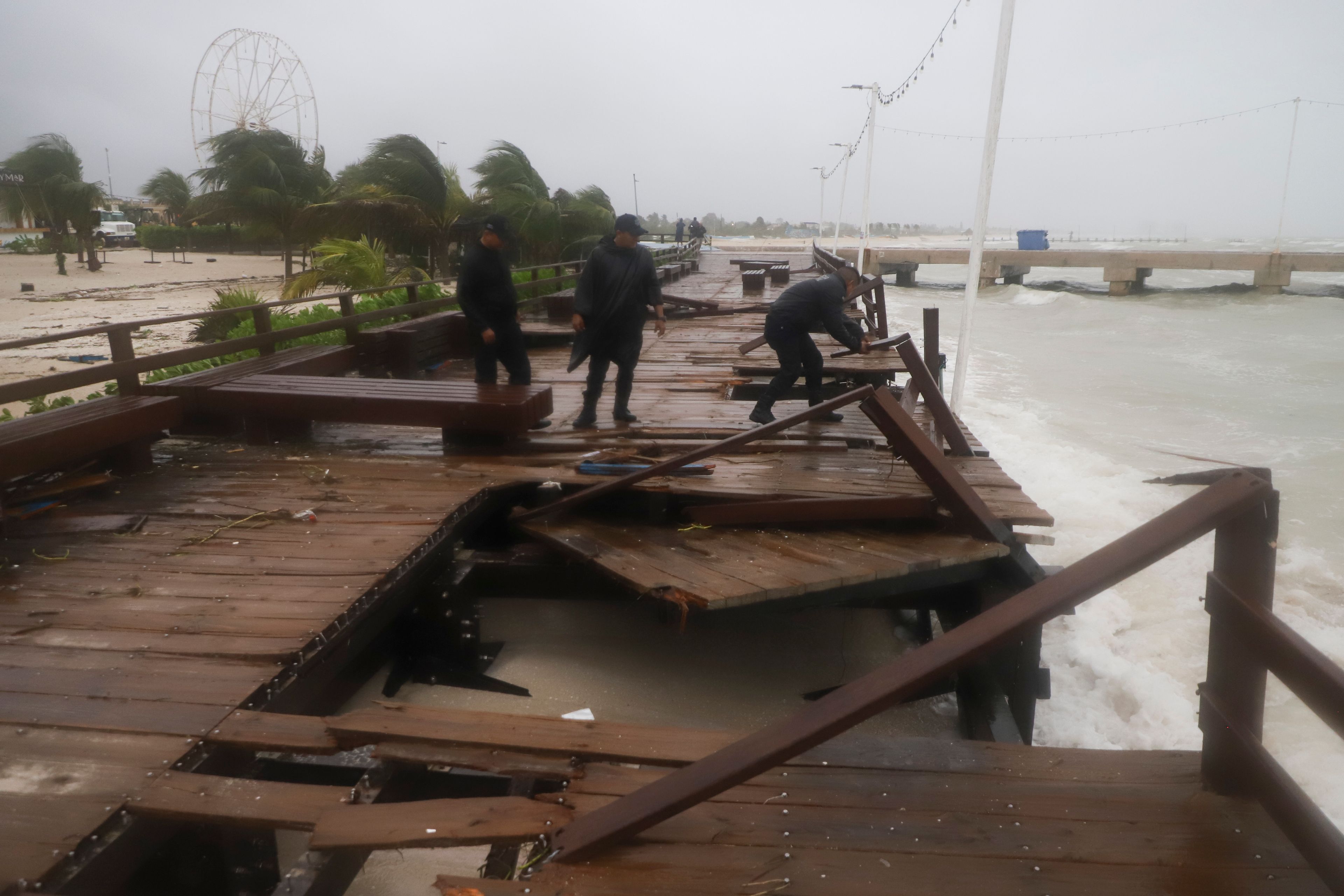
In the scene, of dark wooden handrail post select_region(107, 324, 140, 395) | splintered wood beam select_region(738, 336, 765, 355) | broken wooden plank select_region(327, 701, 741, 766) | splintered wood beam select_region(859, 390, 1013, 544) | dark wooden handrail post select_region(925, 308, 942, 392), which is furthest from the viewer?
splintered wood beam select_region(738, 336, 765, 355)

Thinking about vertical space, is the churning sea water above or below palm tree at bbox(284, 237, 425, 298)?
below

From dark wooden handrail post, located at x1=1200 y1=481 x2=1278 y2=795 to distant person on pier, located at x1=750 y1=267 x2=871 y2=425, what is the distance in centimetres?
473

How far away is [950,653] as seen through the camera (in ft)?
6.57

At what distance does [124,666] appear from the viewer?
10.2 ft

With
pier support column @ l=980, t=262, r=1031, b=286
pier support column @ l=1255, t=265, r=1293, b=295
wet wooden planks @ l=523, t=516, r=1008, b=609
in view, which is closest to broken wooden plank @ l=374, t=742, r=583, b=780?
wet wooden planks @ l=523, t=516, r=1008, b=609

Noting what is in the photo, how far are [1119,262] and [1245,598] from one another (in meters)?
57.8

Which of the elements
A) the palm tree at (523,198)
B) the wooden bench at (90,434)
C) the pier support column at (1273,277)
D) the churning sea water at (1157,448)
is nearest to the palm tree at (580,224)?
the palm tree at (523,198)

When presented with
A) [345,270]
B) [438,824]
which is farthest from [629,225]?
[345,270]

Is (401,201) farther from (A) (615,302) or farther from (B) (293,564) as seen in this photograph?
(B) (293,564)

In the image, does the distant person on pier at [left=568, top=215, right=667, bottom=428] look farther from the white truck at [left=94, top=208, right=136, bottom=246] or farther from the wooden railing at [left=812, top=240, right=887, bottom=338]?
the white truck at [left=94, top=208, right=136, bottom=246]

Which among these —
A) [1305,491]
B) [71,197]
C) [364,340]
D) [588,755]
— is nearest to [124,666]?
[588,755]

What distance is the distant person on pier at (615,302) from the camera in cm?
620

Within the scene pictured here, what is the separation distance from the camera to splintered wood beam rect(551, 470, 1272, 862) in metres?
1.97

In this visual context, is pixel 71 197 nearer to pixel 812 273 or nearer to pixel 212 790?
pixel 812 273
